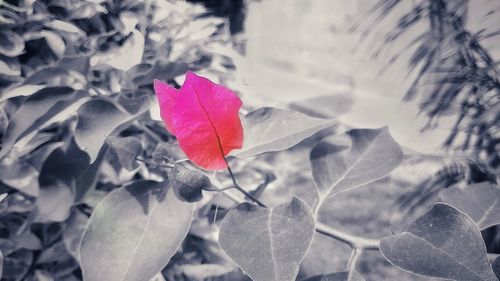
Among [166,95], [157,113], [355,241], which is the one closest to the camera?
[166,95]

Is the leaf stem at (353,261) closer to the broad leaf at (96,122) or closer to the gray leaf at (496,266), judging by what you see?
the gray leaf at (496,266)

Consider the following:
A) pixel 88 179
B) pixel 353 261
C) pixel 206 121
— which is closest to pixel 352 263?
pixel 353 261

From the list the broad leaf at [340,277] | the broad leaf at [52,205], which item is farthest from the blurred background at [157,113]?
the broad leaf at [340,277]

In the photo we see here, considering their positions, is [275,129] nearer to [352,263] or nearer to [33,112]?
[352,263]

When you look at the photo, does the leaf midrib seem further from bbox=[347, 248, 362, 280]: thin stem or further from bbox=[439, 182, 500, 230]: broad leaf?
bbox=[439, 182, 500, 230]: broad leaf

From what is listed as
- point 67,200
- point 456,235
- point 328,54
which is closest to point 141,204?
point 67,200
